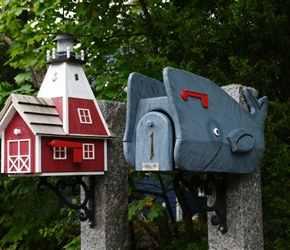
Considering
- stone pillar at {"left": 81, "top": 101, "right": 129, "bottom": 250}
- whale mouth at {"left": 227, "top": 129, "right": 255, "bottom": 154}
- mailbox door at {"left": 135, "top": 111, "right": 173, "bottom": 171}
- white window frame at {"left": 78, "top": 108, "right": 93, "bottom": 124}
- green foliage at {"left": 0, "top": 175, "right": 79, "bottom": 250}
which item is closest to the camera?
mailbox door at {"left": 135, "top": 111, "right": 173, "bottom": 171}

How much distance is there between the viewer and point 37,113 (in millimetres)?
3158

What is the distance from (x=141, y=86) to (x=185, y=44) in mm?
1374

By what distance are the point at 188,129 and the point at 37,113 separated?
3.57ft

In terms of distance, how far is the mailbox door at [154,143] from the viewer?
8.48 feet

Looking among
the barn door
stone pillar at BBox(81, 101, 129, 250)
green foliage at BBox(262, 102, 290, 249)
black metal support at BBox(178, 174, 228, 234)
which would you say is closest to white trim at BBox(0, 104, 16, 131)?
the barn door

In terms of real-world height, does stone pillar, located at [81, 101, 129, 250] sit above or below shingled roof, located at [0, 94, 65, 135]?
below

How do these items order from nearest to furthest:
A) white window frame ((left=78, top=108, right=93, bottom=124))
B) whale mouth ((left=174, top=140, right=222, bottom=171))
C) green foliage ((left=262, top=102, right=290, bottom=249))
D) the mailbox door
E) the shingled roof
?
whale mouth ((left=174, top=140, right=222, bottom=171)) → the mailbox door → the shingled roof → white window frame ((left=78, top=108, right=93, bottom=124)) → green foliage ((left=262, top=102, right=290, bottom=249))

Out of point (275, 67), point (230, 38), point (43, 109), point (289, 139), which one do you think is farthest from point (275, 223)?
point (43, 109)

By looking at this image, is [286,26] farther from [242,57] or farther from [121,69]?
[121,69]

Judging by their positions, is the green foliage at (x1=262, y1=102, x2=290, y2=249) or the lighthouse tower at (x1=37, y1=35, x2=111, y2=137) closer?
the lighthouse tower at (x1=37, y1=35, x2=111, y2=137)

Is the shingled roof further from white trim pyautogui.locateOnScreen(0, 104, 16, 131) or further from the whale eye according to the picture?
the whale eye

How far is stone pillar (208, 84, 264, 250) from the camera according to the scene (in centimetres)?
295

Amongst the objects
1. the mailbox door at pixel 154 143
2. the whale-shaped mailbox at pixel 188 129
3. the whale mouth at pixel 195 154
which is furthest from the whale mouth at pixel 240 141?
the mailbox door at pixel 154 143

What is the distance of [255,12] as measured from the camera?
3826 mm
